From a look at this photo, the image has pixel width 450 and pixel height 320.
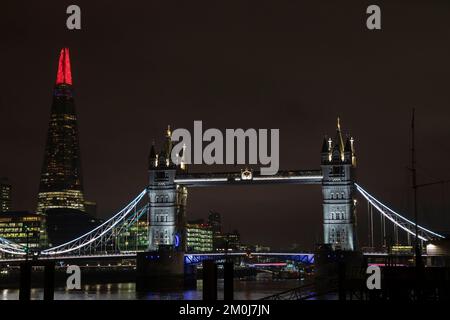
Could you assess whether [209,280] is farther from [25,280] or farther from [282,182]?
[282,182]

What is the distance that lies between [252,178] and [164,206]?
41.7 feet

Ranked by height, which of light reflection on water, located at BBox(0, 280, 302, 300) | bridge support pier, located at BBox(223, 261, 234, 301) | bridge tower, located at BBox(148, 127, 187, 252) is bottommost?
light reflection on water, located at BBox(0, 280, 302, 300)

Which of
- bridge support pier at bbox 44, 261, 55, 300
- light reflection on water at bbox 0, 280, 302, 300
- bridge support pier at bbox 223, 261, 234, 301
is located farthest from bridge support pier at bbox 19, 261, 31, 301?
light reflection on water at bbox 0, 280, 302, 300

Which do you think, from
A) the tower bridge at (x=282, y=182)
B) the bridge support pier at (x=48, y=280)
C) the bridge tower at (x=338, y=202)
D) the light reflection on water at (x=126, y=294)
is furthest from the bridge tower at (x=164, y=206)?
the bridge support pier at (x=48, y=280)

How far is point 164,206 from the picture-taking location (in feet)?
344

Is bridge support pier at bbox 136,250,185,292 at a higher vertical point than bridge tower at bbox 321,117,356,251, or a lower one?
lower

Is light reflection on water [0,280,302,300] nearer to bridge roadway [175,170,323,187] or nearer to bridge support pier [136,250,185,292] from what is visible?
bridge support pier [136,250,185,292]

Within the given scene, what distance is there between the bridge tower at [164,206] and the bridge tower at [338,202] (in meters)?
18.2

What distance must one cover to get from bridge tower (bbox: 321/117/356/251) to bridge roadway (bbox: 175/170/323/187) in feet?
4.81

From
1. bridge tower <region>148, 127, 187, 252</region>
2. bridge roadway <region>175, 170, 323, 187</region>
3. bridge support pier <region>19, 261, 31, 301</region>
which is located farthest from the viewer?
bridge tower <region>148, 127, 187, 252</region>

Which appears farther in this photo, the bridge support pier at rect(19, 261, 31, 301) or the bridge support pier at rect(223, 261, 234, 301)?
the bridge support pier at rect(19, 261, 31, 301)

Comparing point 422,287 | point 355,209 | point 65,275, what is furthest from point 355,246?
point 422,287

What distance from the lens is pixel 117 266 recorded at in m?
142

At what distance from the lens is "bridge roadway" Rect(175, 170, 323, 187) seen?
3850 inches
